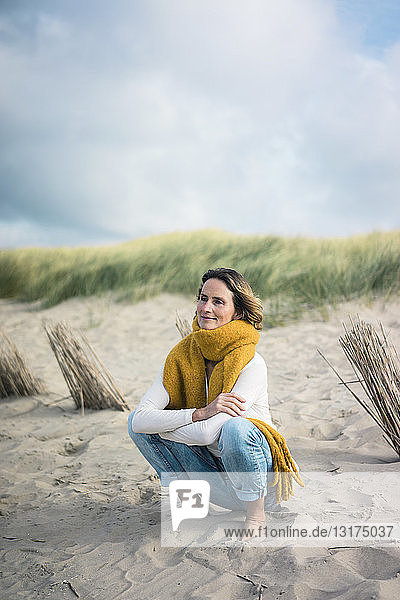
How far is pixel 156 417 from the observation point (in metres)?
1.96

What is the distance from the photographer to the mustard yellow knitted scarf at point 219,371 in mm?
1933

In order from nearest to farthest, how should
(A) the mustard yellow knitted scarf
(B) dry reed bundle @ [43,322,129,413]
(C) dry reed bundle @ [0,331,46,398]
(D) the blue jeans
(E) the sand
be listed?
(E) the sand → (D) the blue jeans → (A) the mustard yellow knitted scarf → (B) dry reed bundle @ [43,322,129,413] → (C) dry reed bundle @ [0,331,46,398]

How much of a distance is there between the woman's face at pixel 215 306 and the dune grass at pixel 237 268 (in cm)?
399

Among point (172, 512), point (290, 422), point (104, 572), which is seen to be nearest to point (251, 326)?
point (172, 512)

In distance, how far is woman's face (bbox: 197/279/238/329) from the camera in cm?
205

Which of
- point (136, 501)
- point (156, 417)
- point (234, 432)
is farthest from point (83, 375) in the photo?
point (234, 432)

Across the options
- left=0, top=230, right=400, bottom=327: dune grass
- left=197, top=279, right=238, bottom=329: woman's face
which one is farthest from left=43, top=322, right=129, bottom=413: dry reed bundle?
left=0, top=230, right=400, bottom=327: dune grass

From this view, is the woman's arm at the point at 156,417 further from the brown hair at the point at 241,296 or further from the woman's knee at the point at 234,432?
the brown hair at the point at 241,296

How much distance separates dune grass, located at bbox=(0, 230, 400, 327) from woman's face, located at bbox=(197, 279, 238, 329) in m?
3.99

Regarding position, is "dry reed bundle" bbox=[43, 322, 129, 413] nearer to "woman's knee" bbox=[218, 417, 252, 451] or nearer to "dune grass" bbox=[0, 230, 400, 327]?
"woman's knee" bbox=[218, 417, 252, 451]

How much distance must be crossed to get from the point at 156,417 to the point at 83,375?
Result: 2029 millimetres

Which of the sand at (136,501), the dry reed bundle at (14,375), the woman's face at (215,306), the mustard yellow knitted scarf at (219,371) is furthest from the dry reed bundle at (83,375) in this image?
the woman's face at (215,306)

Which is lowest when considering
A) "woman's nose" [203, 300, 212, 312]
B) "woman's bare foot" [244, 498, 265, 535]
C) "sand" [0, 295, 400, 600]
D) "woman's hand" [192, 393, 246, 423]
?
"sand" [0, 295, 400, 600]

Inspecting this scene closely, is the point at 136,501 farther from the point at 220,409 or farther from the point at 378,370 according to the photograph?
the point at 378,370
